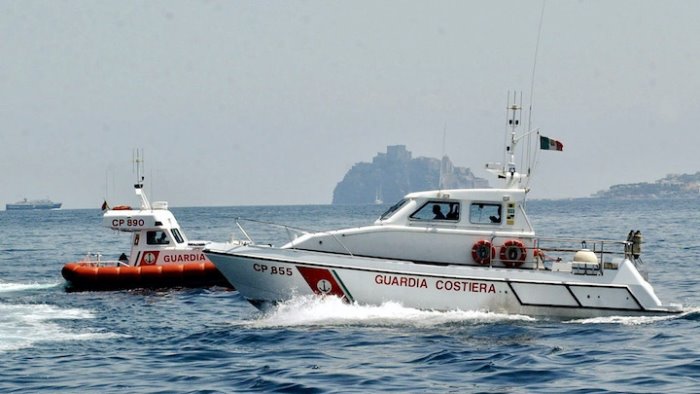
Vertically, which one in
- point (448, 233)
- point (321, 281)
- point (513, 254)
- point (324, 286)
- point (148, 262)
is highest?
point (448, 233)

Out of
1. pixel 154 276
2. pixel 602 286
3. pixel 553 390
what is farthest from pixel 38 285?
pixel 553 390

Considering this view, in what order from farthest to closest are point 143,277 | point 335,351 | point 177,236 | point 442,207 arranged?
point 177,236, point 143,277, point 442,207, point 335,351

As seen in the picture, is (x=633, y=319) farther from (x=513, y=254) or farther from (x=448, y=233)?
(x=448, y=233)

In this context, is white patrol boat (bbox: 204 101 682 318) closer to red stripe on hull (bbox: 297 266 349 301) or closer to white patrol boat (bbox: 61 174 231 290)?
red stripe on hull (bbox: 297 266 349 301)

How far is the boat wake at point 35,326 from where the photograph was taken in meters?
19.5

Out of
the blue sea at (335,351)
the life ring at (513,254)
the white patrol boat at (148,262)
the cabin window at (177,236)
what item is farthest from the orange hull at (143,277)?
the life ring at (513,254)

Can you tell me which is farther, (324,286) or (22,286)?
(22,286)

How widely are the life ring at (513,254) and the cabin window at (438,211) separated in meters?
1.34

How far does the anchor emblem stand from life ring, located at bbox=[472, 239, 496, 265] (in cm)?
344

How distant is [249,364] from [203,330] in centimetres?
446

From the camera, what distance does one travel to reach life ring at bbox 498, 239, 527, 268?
20891mm

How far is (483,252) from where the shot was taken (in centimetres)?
2089

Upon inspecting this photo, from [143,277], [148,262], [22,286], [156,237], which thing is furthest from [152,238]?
[22,286]

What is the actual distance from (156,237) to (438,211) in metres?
→ 13.5
